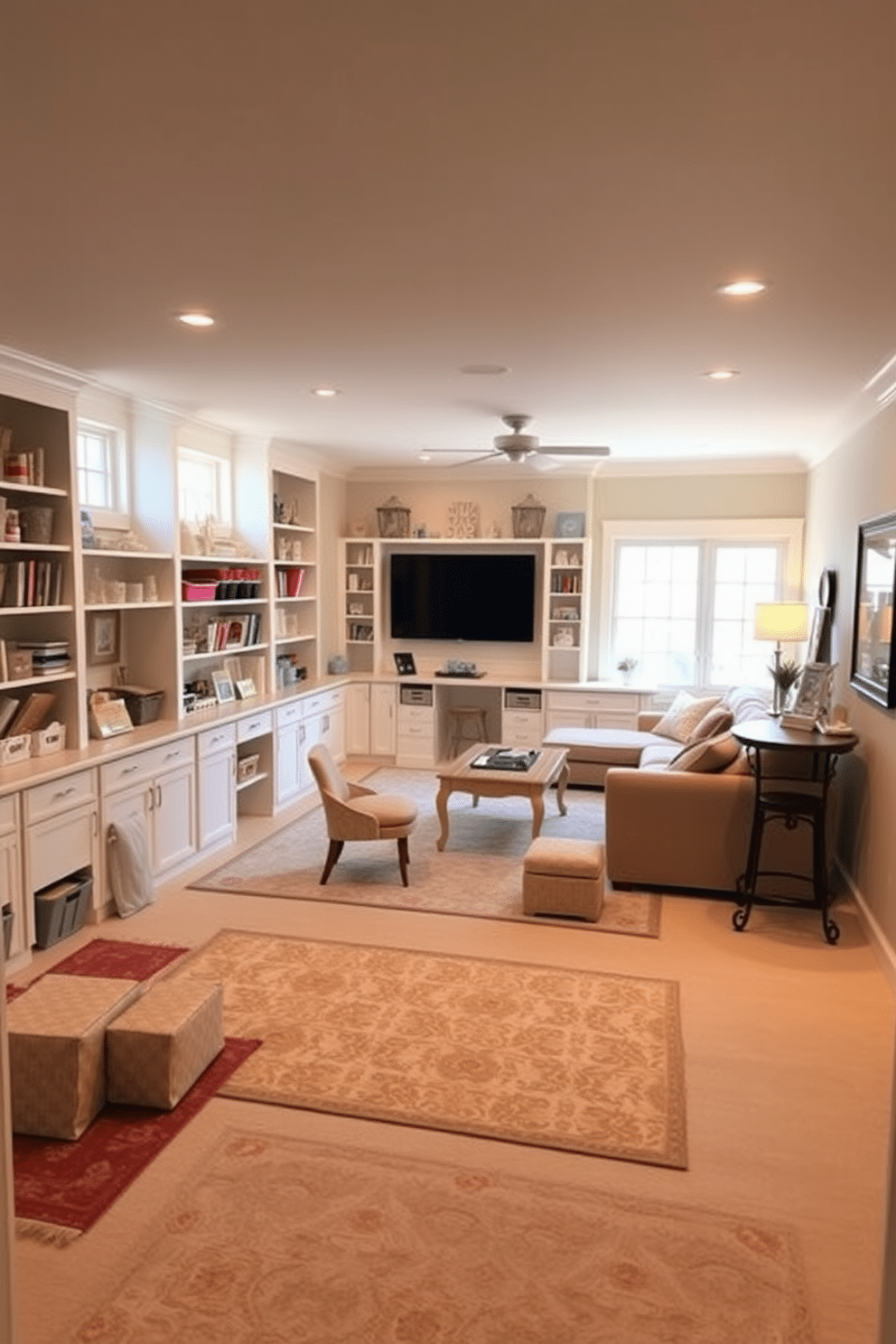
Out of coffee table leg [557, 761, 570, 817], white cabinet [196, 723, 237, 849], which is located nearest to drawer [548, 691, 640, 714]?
coffee table leg [557, 761, 570, 817]

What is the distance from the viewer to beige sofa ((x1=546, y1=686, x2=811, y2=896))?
5000 millimetres

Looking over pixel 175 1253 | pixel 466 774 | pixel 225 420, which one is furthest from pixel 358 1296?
pixel 225 420

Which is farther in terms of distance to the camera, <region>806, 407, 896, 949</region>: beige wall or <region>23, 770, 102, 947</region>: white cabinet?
<region>806, 407, 896, 949</region>: beige wall

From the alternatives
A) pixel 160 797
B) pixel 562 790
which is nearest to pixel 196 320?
pixel 160 797

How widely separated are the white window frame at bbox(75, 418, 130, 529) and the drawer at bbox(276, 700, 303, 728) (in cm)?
184

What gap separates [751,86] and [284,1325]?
296 centimetres

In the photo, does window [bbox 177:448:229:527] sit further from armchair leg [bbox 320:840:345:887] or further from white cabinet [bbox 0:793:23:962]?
white cabinet [bbox 0:793:23:962]

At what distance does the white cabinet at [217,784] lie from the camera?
219 inches

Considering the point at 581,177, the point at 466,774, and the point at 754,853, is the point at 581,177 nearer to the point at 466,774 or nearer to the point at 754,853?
the point at 754,853

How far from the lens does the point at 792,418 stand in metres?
5.73

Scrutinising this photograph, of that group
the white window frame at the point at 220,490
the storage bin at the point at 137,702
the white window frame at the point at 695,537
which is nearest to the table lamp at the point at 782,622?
the white window frame at the point at 695,537

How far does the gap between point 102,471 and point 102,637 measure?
39.3 inches

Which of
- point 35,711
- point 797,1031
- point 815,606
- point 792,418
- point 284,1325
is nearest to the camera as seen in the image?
point 284,1325

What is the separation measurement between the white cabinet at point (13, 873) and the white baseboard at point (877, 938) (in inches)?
152
